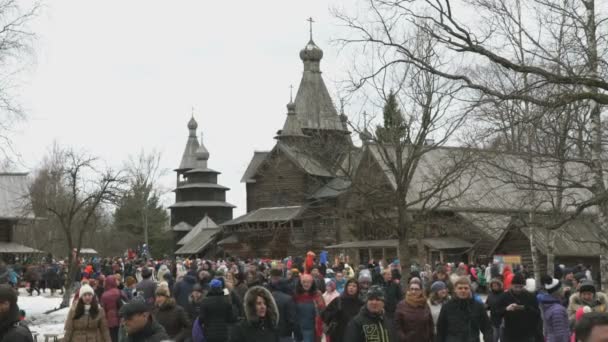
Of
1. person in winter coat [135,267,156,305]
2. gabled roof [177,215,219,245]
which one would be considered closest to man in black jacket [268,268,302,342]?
person in winter coat [135,267,156,305]

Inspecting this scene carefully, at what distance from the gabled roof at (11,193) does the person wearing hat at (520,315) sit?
4570 centimetres

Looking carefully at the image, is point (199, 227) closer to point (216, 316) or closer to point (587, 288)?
point (216, 316)

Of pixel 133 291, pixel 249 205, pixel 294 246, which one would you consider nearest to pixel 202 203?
pixel 249 205

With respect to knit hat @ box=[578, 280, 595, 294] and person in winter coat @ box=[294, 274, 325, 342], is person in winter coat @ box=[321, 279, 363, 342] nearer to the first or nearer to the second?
person in winter coat @ box=[294, 274, 325, 342]

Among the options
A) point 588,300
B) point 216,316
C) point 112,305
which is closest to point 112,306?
point 112,305

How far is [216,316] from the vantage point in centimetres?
1108

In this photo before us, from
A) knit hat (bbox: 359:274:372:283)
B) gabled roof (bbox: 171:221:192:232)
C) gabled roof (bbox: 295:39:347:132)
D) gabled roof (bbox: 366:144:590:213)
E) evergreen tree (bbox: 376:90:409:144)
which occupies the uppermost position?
gabled roof (bbox: 295:39:347:132)

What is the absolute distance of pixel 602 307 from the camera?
10930 millimetres

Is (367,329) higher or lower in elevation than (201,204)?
lower

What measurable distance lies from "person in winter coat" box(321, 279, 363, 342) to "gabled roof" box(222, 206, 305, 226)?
44570 mm

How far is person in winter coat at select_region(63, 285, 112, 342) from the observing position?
10.8m

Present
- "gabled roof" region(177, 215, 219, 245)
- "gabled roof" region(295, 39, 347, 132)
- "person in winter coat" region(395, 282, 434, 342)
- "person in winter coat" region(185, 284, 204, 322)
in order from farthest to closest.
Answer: "gabled roof" region(177, 215, 219, 245) → "gabled roof" region(295, 39, 347, 132) → "person in winter coat" region(185, 284, 204, 322) → "person in winter coat" region(395, 282, 434, 342)

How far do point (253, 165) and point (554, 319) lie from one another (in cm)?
5707

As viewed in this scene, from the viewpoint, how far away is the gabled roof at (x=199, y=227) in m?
79.1
